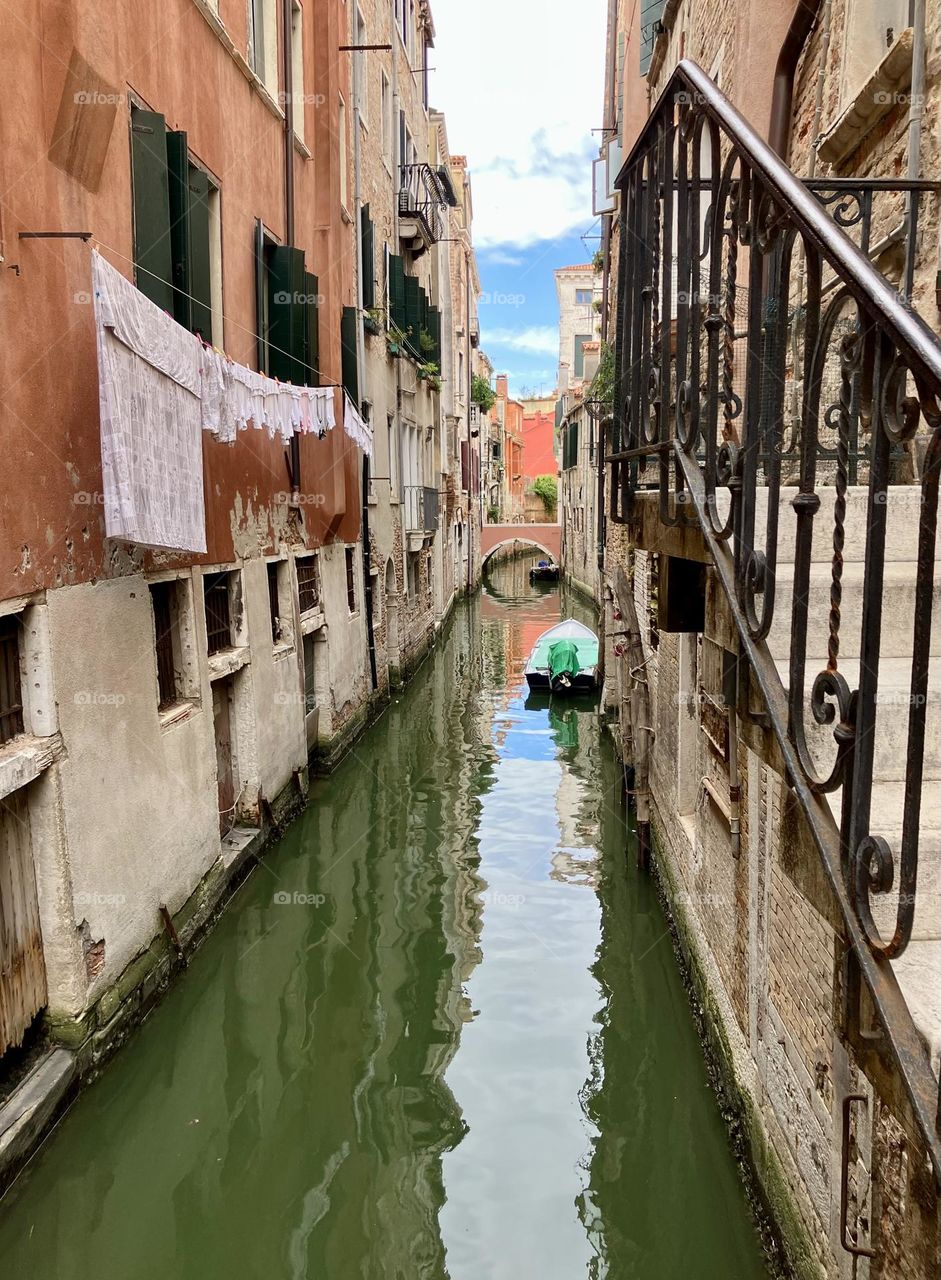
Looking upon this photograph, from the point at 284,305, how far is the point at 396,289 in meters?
Result: 8.20

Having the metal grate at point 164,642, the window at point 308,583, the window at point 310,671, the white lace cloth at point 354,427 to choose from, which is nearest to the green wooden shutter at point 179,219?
the metal grate at point 164,642

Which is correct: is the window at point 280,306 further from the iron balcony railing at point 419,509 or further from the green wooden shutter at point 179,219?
the iron balcony railing at point 419,509

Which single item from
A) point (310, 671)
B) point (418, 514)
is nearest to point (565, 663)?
point (418, 514)

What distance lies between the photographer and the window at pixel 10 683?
4.67 meters

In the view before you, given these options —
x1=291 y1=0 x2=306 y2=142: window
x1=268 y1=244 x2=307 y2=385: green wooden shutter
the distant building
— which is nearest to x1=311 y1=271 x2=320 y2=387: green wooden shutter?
x1=268 y1=244 x2=307 y2=385: green wooden shutter

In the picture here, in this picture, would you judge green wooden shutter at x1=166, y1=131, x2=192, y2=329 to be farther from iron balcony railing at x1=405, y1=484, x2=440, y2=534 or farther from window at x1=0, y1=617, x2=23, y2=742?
iron balcony railing at x1=405, y1=484, x2=440, y2=534

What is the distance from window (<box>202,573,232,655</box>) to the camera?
8.09 m

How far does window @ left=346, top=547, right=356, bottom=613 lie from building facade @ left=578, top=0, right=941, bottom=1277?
24.8ft

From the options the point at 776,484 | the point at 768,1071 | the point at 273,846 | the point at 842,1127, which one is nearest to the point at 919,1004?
the point at 776,484

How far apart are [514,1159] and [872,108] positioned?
547 cm

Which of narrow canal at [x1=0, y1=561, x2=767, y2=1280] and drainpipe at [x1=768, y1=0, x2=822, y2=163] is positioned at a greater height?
drainpipe at [x1=768, y1=0, x2=822, y2=163]

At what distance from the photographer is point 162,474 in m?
5.67

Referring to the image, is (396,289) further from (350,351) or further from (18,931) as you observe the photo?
(18,931)

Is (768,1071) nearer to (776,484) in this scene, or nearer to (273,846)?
(776,484)
